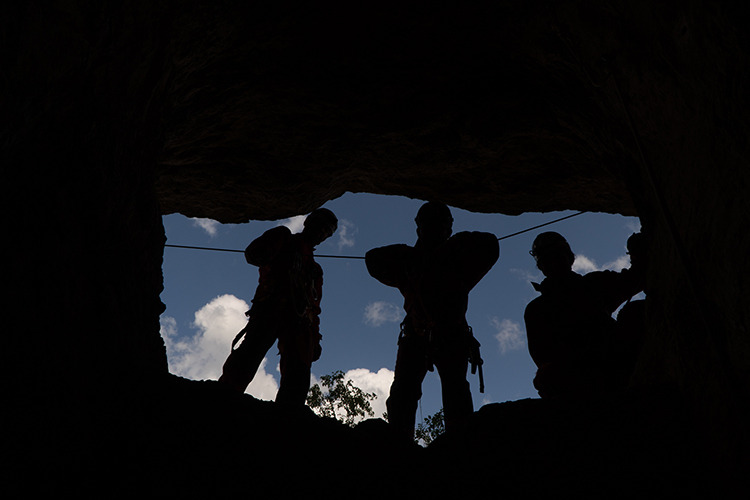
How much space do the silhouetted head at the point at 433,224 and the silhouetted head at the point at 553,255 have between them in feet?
3.53

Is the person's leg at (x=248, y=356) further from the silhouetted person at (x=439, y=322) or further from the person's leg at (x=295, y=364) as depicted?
the silhouetted person at (x=439, y=322)

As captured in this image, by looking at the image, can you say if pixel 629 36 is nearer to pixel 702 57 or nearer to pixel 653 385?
pixel 702 57

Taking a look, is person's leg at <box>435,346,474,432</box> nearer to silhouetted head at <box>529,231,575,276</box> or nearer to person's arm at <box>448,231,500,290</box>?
person's arm at <box>448,231,500,290</box>

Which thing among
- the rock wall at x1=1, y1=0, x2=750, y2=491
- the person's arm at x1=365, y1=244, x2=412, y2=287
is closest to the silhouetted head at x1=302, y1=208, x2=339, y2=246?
the person's arm at x1=365, y1=244, x2=412, y2=287

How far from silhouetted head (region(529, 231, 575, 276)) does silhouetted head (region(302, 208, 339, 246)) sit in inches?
103

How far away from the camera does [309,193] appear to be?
659cm

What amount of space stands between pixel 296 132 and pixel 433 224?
1.91 meters

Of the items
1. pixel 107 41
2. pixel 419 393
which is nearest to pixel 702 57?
pixel 107 41

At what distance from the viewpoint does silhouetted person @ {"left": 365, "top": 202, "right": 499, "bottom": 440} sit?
480 cm

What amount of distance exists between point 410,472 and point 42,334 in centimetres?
187

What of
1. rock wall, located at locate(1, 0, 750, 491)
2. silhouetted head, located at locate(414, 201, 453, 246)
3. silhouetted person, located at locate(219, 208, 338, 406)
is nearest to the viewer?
rock wall, located at locate(1, 0, 750, 491)

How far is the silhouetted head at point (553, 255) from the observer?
5.37 metres

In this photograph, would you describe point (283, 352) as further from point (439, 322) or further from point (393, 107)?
point (393, 107)

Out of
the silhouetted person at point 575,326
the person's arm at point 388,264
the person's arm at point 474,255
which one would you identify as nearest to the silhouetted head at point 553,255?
the silhouetted person at point 575,326
